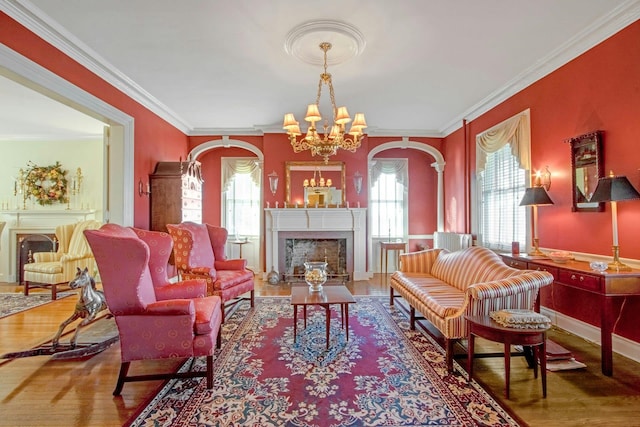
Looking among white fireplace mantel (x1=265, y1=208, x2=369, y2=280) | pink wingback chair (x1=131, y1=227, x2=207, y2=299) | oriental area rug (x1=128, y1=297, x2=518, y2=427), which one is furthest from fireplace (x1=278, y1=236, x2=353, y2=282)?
pink wingback chair (x1=131, y1=227, x2=207, y2=299)

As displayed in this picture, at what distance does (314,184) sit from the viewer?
654cm

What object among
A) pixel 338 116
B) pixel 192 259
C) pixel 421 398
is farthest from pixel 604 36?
Answer: pixel 192 259

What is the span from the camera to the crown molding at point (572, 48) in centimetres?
283

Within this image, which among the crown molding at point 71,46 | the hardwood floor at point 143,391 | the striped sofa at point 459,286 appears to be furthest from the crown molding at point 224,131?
the hardwood floor at point 143,391

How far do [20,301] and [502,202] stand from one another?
734 centimetres

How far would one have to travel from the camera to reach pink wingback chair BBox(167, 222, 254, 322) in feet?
13.0

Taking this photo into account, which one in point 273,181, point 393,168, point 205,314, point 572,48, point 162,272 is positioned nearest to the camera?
point 205,314

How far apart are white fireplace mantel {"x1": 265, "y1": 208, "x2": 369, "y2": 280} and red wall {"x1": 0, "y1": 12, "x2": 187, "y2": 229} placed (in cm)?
215

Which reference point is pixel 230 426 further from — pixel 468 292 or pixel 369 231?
pixel 369 231

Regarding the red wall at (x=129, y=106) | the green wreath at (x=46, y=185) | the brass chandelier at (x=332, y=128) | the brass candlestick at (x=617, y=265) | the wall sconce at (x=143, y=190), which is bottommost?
the brass candlestick at (x=617, y=265)

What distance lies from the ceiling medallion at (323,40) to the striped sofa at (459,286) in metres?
2.53

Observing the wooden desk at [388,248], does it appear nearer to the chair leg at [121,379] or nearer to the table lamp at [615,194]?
the table lamp at [615,194]

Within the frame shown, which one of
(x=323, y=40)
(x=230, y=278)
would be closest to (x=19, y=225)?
(x=230, y=278)

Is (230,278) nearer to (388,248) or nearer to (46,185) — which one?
(388,248)
